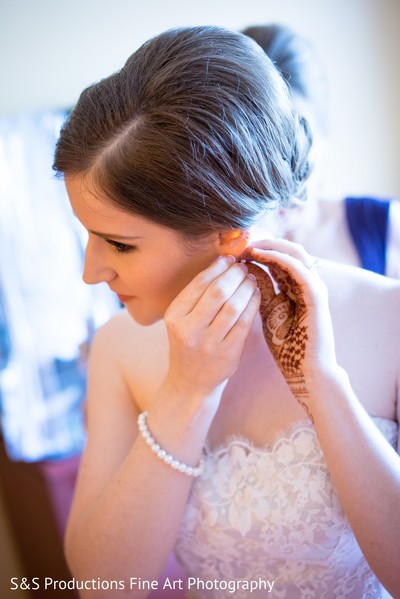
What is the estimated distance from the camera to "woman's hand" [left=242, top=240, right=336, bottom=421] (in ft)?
2.19

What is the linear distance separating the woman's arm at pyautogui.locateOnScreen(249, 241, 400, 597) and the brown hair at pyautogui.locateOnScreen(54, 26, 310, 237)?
108 mm

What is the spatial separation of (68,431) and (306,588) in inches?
39.3

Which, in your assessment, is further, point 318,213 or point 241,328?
point 318,213

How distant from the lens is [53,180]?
148 cm

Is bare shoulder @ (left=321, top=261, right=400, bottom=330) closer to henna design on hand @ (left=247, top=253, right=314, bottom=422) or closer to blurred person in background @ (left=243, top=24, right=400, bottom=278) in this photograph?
henna design on hand @ (left=247, top=253, right=314, bottom=422)

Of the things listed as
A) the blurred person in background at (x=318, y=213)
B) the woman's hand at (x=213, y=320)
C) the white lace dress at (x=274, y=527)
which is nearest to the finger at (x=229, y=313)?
the woman's hand at (x=213, y=320)

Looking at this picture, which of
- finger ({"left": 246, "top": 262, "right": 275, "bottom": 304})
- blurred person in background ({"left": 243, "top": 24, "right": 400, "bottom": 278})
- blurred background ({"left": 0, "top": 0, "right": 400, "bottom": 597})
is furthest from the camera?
blurred background ({"left": 0, "top": 0, "right": 400, "bottom": 597})

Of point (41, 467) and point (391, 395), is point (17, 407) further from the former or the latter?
point (391, 395)

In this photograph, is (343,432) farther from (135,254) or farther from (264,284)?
(135,254)

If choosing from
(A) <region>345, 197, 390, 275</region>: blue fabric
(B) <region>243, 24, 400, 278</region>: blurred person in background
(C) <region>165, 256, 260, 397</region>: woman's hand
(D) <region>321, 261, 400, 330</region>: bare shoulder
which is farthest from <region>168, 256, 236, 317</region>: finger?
(A) <region>345, 197, 390, 275</region>: blue fabric

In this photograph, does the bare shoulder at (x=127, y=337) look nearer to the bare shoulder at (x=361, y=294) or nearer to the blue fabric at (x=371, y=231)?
the bare shoulder at (x=361, y=294)

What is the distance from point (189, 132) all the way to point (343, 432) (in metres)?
0.42

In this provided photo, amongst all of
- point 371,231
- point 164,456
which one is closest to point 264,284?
point 164,456

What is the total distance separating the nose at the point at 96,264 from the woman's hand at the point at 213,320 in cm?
13
